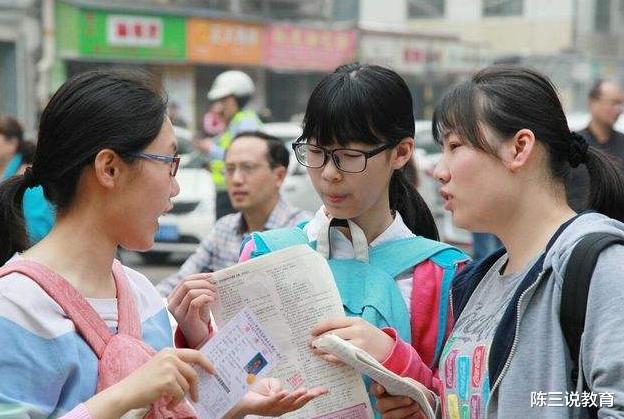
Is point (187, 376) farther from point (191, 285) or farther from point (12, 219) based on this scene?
point (12, 219)

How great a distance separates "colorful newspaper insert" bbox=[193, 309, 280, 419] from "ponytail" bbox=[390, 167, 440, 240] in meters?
0.65

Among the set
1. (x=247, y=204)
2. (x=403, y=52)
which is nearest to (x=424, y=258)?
(x=247, y=204)

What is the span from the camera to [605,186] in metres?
2.15

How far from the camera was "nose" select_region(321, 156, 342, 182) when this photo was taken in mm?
2324

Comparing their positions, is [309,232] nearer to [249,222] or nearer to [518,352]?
[518,352]

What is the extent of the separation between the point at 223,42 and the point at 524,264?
21104 millimetres

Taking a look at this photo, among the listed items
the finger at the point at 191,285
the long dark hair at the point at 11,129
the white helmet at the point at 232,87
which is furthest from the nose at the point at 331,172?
the white helmet at the point at 232,87

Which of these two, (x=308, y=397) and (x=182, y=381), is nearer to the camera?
(x=182, y=381)

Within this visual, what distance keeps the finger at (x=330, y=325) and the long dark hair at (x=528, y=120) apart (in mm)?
463

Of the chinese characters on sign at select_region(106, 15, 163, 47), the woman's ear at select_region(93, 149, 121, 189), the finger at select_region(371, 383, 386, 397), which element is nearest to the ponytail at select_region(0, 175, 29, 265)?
the woman's ear at select_region(93, 149, 121, 189)

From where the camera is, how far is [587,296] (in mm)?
1788

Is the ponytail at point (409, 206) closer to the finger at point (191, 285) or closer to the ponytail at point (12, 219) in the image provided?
the finger at point (191, 285)

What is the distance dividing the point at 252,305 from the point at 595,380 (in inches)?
29.3

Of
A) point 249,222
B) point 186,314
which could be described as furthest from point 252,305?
point 249,222
